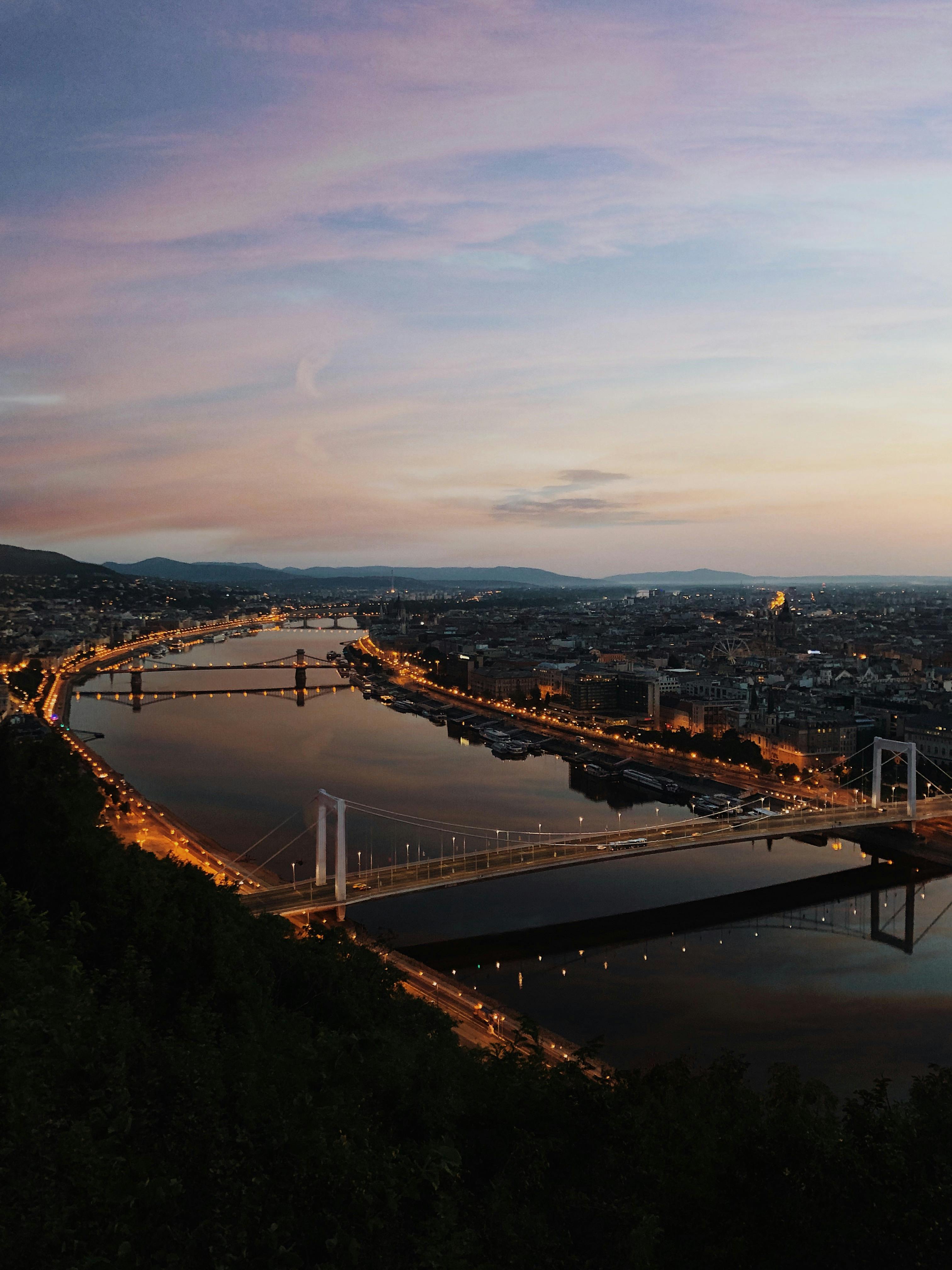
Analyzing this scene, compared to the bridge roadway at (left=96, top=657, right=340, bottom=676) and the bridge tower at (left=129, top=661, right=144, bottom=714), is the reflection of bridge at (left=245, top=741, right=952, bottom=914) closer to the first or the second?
the bridge tower at (left=129, top=661, right=144, bottom=714)

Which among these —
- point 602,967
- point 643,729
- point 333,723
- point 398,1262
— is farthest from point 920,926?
point 333,723

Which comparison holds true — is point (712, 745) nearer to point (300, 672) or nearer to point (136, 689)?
point (300, 672)

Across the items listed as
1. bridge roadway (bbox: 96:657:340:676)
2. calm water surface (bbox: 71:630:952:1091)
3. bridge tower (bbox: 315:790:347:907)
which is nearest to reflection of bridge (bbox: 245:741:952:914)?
bridge tower (bbox: 315:790:347:907)

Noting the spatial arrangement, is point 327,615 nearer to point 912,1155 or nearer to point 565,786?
point 565,786

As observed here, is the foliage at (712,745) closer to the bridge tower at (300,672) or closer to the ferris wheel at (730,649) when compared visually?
the bridge tower at (300,672)

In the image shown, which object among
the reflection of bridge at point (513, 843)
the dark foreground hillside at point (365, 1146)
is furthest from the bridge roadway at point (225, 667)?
the dark foreground hillside at point (365, 1146)

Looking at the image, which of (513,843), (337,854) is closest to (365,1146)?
(337,854)
